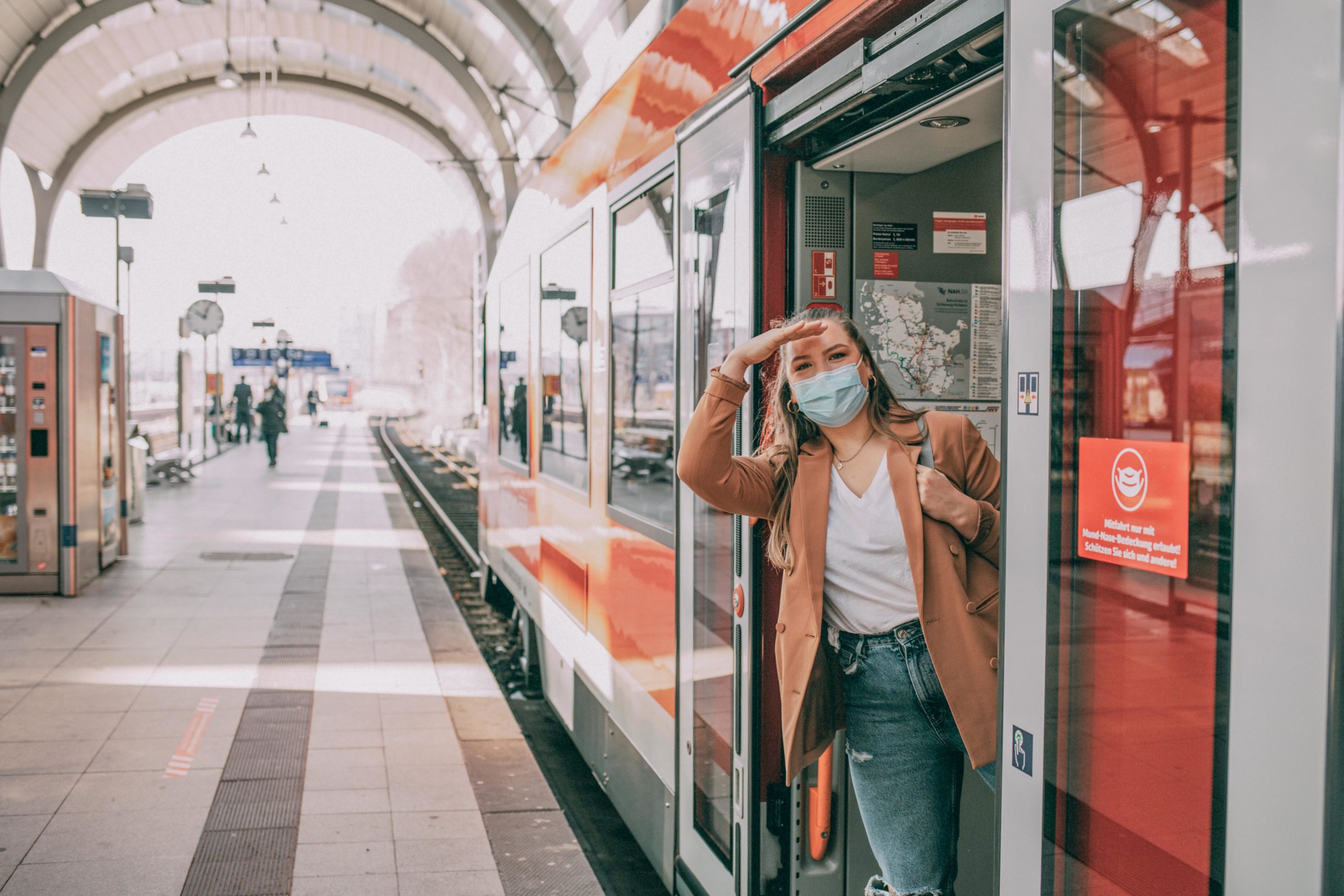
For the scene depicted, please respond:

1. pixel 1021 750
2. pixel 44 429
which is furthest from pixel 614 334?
pixel 44 429

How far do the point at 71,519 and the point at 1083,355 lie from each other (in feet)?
32.8

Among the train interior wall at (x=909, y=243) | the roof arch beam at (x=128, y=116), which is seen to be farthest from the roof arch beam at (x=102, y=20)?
the train interior wall at (x=909, y=243)

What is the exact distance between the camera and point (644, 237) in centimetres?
411

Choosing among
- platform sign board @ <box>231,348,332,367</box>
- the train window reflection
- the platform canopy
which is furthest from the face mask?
platform sign board @ <box>231,348,332,367</box>

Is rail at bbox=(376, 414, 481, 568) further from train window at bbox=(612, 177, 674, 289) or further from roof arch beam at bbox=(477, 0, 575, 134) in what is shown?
train window at bbox=(612, 177, 674, 289)

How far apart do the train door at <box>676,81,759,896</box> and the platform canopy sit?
13055mm

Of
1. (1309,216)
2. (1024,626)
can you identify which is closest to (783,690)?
(1024,626)

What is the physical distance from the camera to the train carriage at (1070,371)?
52.3 inches

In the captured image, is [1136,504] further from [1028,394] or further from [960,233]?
[960,233]

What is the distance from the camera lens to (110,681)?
698 cm

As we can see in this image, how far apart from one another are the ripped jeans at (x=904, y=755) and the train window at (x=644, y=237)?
165cm

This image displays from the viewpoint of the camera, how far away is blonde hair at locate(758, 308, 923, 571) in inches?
103

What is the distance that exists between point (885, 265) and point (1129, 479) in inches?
70.1

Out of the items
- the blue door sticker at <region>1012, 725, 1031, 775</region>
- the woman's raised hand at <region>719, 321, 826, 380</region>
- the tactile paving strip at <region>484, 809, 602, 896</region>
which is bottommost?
the tactile paving strip at <region>484, 809, 602, 896</region>
